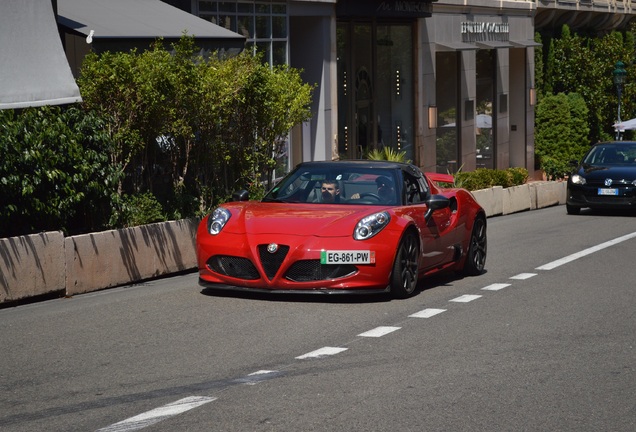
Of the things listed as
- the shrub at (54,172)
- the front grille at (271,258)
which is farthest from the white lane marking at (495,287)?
the shrub at (54,172)

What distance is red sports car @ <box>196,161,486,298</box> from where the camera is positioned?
39.0 feet

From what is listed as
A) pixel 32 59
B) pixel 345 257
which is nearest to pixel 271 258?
pixel 345 257

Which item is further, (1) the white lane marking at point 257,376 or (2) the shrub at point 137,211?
(2) the shrub at point 137,211

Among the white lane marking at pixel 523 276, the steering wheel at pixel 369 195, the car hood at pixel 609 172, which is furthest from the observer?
the car hood at pixel 609 172

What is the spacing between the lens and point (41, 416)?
24.1 feet

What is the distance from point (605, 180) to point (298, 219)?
14.7 m

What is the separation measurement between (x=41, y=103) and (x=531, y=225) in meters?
11.5

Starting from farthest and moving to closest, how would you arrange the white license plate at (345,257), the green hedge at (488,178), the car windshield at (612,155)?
the green hedge at (488,178), the car windshield at (612,155), the white license plate at (345,257)

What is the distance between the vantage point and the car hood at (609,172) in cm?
2580

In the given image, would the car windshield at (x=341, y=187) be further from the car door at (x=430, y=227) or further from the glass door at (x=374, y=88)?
the glass door at (x=374, y=88)

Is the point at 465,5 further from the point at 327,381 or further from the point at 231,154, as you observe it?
the point at 327,381

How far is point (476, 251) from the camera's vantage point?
1480 cm

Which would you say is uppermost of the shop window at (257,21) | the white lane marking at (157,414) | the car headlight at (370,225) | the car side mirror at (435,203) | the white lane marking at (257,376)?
the shop window at (257,21)

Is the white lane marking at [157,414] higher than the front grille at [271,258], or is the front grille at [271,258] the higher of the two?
the front grille at [271,258]
